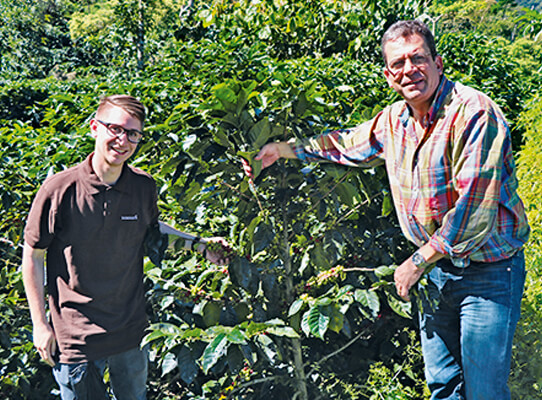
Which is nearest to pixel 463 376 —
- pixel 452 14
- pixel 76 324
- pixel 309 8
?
pixel 76 324

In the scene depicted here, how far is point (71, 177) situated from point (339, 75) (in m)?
2.51

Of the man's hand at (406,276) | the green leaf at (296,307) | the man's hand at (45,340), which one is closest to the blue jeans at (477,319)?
the man's hand at (406,276)

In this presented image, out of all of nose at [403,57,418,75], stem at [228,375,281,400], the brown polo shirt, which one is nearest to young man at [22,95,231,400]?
the brown polo shirt

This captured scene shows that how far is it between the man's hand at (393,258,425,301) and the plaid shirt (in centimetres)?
12

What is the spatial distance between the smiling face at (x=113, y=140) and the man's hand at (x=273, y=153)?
0.50 meters

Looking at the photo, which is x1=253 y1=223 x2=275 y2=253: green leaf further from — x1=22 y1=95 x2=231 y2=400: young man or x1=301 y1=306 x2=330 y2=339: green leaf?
x1=22 y1=95 x2=231 y2=400: young man

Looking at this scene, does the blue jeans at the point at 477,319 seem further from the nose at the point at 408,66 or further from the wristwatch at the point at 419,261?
the nose at the point at 408,66

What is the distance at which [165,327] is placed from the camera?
7.04ft

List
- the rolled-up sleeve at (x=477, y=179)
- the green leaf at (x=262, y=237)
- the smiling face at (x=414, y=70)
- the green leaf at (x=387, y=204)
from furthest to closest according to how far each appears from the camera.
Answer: the green leaf at (x=387, y=204), the green leaf at (x=262, y=237), the smiling face at (x=414, y=70), the rolled-up sleeve at (x=477, y=179)

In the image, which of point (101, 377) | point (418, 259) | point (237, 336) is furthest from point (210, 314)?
point (418, 259)

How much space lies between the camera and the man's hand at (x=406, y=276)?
2058mm

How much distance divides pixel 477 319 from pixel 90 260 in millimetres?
1434

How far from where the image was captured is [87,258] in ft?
6.83

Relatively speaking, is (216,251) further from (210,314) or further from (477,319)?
(477,319)
